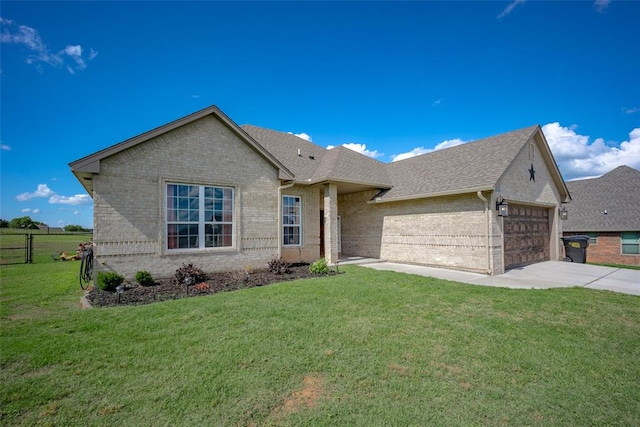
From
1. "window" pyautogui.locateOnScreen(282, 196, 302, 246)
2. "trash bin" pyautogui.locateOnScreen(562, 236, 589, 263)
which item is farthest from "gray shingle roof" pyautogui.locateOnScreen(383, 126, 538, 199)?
"trash bin" pyautogui.locateOnScreen(562, 236, 589, 263)

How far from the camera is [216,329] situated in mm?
5008

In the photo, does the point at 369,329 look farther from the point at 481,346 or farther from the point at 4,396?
the point at 4,396

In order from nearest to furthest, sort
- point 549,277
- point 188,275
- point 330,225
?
point 188,275, point 549,277, point 330,225

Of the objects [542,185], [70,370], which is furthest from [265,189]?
[542,185]

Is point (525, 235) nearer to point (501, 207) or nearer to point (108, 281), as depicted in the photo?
point (501, 207)

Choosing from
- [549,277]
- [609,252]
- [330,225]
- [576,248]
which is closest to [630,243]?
[609,252]

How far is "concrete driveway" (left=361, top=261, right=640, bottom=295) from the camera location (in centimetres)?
870

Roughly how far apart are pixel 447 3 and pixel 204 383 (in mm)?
13537

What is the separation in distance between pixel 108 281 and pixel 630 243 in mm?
28879

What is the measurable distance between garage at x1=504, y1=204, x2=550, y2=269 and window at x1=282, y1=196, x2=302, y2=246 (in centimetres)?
859

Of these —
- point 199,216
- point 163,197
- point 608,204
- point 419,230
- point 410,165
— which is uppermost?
point 410,165

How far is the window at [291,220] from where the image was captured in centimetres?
1262

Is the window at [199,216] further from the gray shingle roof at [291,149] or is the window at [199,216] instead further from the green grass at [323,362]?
the gray shingle roof at [291,149]

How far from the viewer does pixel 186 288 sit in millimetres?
7836
